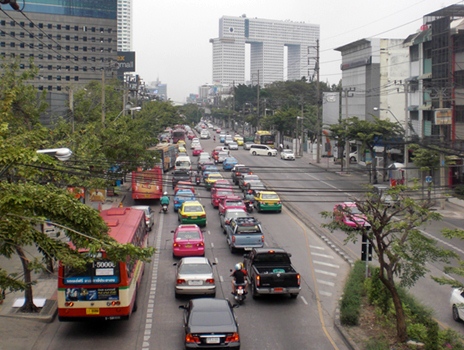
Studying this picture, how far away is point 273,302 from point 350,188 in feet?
101

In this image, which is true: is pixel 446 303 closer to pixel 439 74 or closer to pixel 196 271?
pixel 196 271

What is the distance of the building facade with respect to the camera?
4779 inches

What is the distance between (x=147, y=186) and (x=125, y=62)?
100 m

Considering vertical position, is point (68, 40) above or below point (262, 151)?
above

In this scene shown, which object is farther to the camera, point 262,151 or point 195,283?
point 262,151

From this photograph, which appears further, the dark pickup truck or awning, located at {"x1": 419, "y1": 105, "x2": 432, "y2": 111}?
awning, located at {"x1": 419, "y1": 105, "x2": 432, "y2": 111}

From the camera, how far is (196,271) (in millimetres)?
21578

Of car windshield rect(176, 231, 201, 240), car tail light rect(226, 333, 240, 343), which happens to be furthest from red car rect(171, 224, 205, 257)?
car tail light rect(226, 333, 240, 343)

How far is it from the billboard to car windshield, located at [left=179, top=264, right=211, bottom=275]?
116569mm

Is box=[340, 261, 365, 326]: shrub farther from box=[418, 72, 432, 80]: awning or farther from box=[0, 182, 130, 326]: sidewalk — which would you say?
box=[418, 72, 432, 80]: awning

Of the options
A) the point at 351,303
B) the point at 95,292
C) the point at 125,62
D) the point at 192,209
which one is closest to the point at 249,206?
the point at 192,209

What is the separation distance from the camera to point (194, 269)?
2167 cm

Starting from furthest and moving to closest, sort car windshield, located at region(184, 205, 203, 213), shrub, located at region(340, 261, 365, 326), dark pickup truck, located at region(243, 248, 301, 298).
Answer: car windshield, located at region(184, 205, 203, 213), dark pickup truck, located at region(243, 248, 301, 298), shrub, located at region(340, 261, 365, 326)

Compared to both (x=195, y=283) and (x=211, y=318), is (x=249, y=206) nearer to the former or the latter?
(x=195, y=283)
